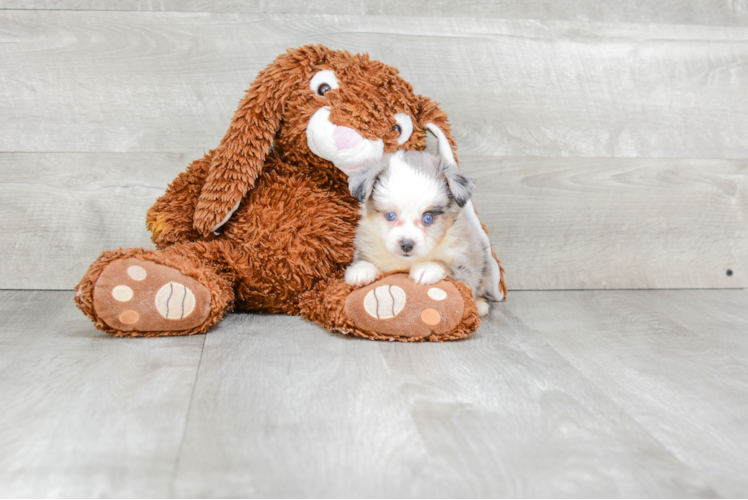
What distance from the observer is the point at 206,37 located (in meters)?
1.65

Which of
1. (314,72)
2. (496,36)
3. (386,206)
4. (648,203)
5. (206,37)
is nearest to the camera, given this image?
(386,206)

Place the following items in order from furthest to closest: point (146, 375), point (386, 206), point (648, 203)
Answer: point (648, 203)
point (386, 206)
point (146, 375)

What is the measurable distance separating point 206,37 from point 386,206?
0.79 metres

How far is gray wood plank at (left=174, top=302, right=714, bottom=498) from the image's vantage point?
2.42ft

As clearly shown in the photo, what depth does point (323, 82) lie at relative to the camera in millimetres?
1382

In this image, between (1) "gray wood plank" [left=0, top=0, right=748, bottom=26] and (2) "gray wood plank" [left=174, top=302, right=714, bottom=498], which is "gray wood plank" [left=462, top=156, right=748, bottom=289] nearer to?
(1) "gray wood plank" [left=0, top=0, right=748, bottom=26]

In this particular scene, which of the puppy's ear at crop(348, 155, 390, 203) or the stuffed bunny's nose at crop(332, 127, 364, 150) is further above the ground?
the stuffed bunny's nose at crop(332, 127, 364, 150)

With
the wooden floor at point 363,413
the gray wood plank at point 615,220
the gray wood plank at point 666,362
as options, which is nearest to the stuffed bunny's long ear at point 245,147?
the wooden floor at point 363,413

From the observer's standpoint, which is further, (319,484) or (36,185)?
(36,185)

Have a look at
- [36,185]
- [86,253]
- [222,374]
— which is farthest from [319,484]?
[36,185]

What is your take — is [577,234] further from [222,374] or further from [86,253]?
[86,253]

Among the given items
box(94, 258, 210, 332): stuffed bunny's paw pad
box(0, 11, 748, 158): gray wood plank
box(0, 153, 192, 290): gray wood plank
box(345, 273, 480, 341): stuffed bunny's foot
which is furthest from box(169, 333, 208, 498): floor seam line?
box(0, 11, 748, 158): gray wood plank

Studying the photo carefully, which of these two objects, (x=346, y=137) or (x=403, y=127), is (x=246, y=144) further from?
(x=403, y=127)

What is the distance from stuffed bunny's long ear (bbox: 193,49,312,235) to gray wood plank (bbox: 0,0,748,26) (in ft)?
1.28
